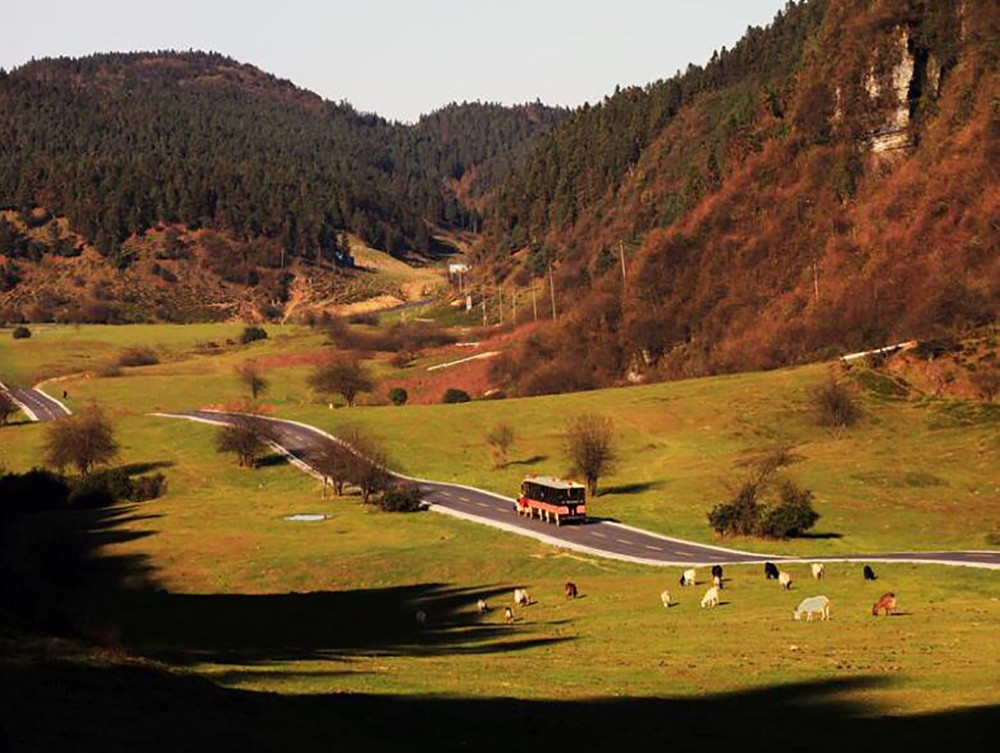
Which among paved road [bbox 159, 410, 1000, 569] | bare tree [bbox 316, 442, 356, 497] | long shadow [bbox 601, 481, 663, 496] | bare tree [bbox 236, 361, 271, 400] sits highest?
bare tree [bbox 236, 361, 271, 400]

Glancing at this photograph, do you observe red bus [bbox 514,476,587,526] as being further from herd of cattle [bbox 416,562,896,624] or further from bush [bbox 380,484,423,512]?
herd of cattle [bbox 416,562,896,624]

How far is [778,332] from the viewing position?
152500 mm

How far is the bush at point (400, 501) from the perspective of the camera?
318 feet

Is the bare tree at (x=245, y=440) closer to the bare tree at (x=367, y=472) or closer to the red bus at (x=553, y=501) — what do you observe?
the bare tree at (x=367, y=472)

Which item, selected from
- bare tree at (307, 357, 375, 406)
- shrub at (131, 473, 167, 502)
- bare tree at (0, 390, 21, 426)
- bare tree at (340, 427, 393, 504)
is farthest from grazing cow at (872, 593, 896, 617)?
bare tree at (0, 390, 21, 426)

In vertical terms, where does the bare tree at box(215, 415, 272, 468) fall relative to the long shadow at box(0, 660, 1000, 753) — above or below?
above

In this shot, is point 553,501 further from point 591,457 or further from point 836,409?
point 836,409

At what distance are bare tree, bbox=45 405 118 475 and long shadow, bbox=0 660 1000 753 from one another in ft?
307

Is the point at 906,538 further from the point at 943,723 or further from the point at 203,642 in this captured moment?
the point at 943,723

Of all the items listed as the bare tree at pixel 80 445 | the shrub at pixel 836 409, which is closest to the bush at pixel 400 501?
the bare tree at pixel 80 445

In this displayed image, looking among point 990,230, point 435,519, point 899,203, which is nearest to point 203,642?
point 435,519

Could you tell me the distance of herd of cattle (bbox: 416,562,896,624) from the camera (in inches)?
1946

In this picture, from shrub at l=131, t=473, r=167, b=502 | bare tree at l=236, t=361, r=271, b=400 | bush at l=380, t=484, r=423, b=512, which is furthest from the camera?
bare tree at l=236, t=361, r=271, b=400

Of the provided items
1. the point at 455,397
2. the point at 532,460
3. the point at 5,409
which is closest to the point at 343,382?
the point at 455,397
